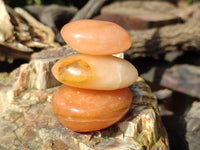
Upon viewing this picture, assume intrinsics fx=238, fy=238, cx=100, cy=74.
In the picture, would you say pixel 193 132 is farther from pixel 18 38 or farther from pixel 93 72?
pixel 18 38

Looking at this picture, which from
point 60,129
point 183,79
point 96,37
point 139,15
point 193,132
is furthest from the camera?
point 139,15

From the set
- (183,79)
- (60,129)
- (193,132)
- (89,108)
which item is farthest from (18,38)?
(183,79)

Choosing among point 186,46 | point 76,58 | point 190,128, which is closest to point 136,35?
point 186,46

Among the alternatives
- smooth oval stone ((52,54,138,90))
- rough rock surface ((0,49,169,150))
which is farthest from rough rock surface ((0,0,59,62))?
smooth oval stone ((52,54,138,90))

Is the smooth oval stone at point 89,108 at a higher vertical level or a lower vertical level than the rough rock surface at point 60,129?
higher

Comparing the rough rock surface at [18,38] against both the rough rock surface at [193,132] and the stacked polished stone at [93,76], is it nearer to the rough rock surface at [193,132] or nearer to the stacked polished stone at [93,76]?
the stacked polished stone at [93,76]

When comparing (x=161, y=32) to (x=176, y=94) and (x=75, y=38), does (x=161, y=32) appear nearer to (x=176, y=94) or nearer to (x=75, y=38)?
(x=176, y=94)

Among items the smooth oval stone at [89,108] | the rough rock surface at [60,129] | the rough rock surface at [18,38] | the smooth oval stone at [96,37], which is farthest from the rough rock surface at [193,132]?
the rough rock surface at [18,38]

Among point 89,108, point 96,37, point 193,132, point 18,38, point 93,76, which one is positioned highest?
point 96,37

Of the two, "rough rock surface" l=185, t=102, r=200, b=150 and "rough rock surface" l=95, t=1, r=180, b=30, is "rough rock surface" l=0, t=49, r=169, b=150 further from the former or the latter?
"rough rock surface" l=95, t=1, r=180, b=30
